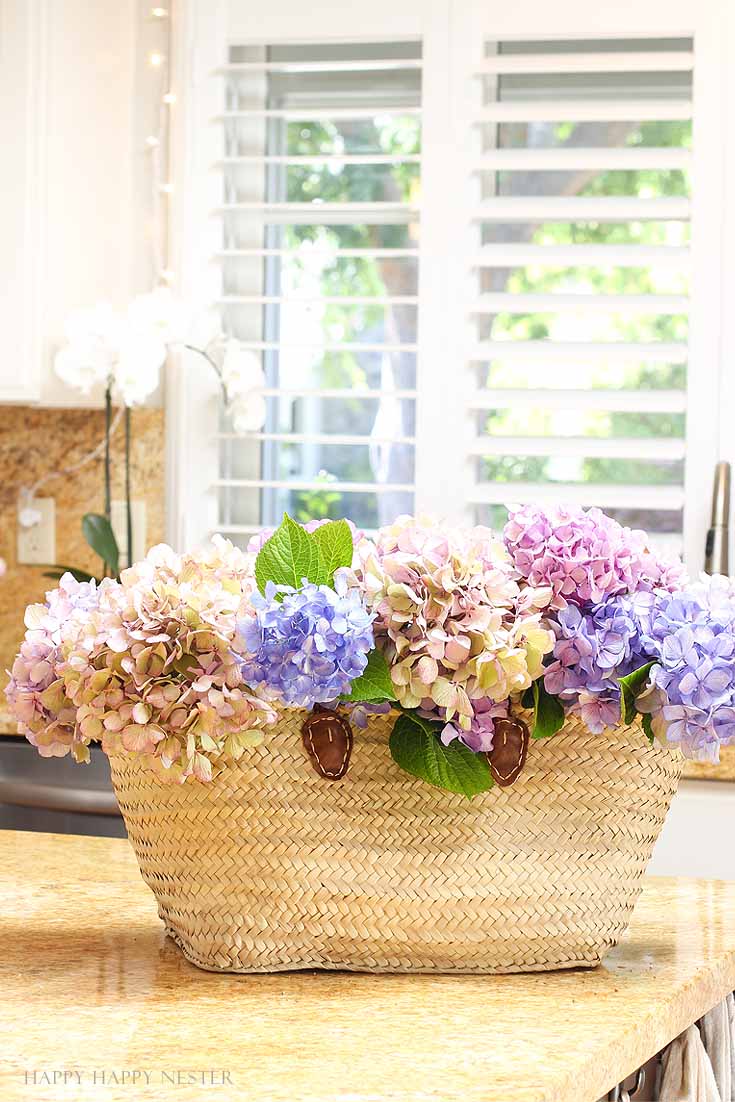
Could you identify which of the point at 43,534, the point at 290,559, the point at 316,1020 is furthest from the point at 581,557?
the point at 43,534

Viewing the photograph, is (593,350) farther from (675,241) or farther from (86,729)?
(86,729)

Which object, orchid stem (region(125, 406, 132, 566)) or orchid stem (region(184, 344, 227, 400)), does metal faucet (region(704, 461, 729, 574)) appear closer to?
orchid stem (region(184, 344, 227, 400))

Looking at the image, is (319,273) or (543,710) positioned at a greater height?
(319,273)

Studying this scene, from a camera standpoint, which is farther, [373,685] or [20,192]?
[20,192]

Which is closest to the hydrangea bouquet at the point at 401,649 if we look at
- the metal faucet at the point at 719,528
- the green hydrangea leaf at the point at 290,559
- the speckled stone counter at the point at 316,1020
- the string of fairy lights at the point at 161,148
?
the green hydrangea leaf at the point at 290,559

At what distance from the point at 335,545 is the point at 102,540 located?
1.74 metres

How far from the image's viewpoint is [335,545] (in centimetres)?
91

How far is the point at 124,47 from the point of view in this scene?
9.09ft

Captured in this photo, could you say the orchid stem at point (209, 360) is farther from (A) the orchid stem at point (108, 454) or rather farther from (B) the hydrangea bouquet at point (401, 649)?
(B) the hydrangea bouquet at point (401, 649)

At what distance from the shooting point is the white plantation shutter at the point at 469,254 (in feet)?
8.32

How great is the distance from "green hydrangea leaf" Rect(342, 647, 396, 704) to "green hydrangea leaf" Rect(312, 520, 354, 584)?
0.22 feet

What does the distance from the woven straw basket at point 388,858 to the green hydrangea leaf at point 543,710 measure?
1.1 inches

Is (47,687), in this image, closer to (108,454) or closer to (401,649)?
(401,649)

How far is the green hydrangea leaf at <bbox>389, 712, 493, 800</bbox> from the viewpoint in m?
0.91
